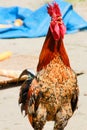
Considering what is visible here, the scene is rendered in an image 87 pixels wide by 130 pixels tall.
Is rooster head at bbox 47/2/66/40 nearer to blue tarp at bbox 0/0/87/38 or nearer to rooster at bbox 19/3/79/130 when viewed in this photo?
rooster at bbox 19/3/79/130

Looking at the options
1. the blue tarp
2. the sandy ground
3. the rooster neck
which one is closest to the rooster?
the rooster neck

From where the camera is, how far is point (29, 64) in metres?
8.41

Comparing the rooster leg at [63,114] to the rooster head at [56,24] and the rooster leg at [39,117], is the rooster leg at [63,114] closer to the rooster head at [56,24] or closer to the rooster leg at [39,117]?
the rooster leg at [39,117]

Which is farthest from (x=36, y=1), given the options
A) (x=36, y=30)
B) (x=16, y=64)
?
(x=16, y=64)

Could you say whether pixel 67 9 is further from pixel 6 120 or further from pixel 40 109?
pixel 40 109

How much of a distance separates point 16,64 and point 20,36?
2.00 metres

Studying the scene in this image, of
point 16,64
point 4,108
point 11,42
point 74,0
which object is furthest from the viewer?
point 74,0

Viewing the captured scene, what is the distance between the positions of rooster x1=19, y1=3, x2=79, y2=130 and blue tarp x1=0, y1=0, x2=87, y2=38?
560 centimetres

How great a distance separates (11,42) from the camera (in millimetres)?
10016

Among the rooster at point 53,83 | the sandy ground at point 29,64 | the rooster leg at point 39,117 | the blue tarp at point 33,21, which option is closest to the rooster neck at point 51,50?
the rooster at point 53,83

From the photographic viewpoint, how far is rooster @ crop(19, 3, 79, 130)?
4656 millimetres

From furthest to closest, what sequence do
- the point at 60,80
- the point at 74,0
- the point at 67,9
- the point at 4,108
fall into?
the point at 74,0, the point at 67,9, the point at 4,108, the point at 60,80

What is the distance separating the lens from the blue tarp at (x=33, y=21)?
10398mm

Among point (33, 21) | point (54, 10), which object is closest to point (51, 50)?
point (54, 10)
